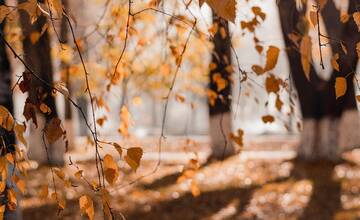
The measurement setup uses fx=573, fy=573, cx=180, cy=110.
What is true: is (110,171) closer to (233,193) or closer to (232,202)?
(232,202)

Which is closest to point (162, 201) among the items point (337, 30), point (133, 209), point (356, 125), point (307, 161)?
point (133, 209)

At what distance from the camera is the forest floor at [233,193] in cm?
841

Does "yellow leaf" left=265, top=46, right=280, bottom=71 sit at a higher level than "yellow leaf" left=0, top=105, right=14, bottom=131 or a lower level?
higher

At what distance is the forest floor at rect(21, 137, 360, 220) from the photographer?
841cm

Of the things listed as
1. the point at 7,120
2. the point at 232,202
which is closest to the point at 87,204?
the point at 7,120

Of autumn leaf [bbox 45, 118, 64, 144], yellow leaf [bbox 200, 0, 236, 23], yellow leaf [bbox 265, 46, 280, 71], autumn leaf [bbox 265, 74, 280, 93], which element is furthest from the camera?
autumn leaf [bbox 265, 74, 280, 93]

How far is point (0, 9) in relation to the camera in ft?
7.20

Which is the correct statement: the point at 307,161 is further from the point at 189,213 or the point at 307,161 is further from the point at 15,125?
the point at 15,125

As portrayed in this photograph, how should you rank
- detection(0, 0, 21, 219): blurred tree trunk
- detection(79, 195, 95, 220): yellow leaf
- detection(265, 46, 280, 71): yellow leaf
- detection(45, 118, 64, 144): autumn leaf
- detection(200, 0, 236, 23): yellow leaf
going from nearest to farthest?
detection(200, 0, 236, 23): yellow leaf → detection(265, 46, 280, 71): yellow leaf → detection(45, 118, 64, 144): autumn leaf → detection(79, 195, 95, 220): yellow leaf → detection(0, 0, 21, 219): blurred tree trunk

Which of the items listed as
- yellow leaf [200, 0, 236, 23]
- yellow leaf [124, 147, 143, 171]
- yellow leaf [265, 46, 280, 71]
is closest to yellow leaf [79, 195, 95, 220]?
yellow leaf [124, 147, 143, 171]

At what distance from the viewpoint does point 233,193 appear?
9.33 m

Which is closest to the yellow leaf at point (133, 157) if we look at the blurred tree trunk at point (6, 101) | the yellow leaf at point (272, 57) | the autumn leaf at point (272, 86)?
the yellow leaf at point (272, 57)

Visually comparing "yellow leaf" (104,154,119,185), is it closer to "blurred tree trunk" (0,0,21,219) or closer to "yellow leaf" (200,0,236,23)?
"yellow leaf" (200,0,236,23)

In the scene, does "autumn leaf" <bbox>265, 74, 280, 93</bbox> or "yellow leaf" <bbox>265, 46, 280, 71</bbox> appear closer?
"yellow leaf" <bbox>265, 46, 280, 71</bbox>
